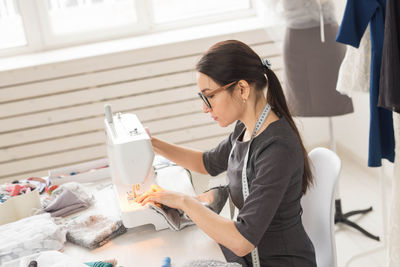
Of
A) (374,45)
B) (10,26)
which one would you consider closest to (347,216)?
(374,45)

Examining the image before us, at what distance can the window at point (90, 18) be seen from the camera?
400 cm

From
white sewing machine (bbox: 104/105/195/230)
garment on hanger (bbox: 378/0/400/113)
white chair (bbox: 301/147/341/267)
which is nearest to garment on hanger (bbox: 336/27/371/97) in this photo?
garment on hanger (bbox: 378/0/400/113)

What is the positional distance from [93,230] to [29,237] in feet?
0.71

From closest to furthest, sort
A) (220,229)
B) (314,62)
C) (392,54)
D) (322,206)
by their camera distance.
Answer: (220,229) < (322,206) < (392,54) < (314,62)

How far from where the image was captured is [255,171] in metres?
1.66

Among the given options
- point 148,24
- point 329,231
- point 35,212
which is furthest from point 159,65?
point 329,231

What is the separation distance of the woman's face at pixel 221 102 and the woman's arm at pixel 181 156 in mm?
389

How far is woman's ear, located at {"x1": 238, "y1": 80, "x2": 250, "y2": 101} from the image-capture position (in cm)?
168

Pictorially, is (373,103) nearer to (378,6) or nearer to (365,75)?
(365,75)

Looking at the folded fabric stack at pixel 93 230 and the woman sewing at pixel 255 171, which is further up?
the woman sewing at pixel 255 171

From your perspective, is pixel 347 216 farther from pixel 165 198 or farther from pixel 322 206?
pixel 165 198

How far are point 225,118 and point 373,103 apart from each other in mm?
785

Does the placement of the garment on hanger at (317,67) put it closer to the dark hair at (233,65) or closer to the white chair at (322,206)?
the white chair at (322,206)

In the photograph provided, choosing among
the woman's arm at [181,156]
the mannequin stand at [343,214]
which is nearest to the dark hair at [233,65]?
the woman's arm at [181,156]
